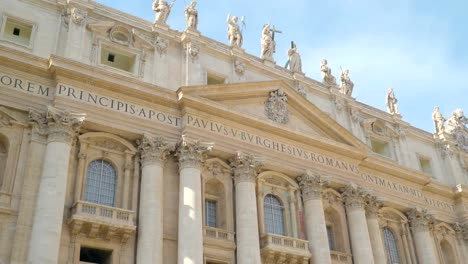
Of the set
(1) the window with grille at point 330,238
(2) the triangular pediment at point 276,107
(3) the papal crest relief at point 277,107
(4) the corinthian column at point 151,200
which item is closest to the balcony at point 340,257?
(1) the window with grille at point 330,238

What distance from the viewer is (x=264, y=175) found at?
27734mm

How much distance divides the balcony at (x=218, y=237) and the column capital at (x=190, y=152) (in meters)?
2.80

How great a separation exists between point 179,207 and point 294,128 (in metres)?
8.25

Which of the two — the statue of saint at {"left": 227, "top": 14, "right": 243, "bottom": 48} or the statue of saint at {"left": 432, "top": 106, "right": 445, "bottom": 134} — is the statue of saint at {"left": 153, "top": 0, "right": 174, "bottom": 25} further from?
the statue of saint at {"left": 432, "top": 106, "right": 445, "bottom": 134}

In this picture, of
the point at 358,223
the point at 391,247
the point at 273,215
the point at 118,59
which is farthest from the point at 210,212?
the point at 391,247

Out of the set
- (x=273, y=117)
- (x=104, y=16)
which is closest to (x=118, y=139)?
(x=104, y=16)

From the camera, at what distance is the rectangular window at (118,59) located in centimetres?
2706

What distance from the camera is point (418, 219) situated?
32688 millimetres

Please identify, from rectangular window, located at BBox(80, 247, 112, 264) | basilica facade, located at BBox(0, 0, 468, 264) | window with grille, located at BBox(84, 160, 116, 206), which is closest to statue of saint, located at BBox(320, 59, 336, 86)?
basilica facade, located at BBox(0, 0, 468, 264)

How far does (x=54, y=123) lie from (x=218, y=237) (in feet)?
27.3

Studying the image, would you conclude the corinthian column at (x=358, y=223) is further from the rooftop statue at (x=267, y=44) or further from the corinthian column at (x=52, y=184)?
the corinthian column at (x=52, y=184)

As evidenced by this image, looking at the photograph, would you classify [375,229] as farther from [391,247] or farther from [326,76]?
[326,76]

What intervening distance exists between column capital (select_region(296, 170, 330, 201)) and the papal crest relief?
3053 mm

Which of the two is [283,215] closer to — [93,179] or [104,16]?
[93,179]
